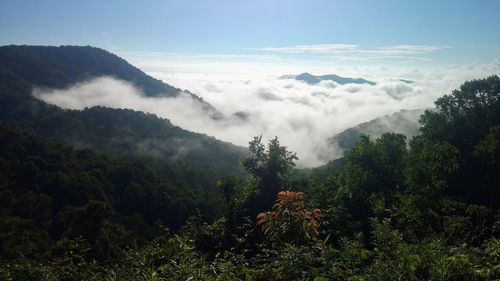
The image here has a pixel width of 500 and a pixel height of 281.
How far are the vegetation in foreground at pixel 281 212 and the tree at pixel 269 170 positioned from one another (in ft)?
0.16

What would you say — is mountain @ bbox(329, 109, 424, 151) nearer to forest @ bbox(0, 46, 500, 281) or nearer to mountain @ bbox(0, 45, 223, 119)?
forest @ bbox(0, 46, 500, 281)

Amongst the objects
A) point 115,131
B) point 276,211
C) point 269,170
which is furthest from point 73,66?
point 276,211

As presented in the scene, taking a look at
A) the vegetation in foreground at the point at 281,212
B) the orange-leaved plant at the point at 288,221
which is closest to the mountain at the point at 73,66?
the vegetation in foreground at the point at 281,212

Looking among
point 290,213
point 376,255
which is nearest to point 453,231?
point 376,255

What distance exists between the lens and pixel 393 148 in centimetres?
2058

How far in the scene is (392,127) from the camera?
215 feet

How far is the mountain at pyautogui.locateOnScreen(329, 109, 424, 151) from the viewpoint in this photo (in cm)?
5643

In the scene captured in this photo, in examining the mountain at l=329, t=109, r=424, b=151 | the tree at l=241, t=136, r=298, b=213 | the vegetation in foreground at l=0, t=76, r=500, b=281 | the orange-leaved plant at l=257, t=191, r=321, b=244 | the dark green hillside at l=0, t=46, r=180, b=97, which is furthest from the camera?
the dark green hillside at l=0, t=46, r=180, b=97

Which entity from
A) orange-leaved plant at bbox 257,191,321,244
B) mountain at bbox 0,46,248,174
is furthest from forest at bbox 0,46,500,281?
mountain at bbox 0,46,248,174

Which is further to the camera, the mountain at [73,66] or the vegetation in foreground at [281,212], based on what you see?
the mountain at [73,66]

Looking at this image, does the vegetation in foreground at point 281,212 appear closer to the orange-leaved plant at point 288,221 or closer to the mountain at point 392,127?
the orange-leaved plant at point 288,221

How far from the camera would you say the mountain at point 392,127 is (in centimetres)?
5643

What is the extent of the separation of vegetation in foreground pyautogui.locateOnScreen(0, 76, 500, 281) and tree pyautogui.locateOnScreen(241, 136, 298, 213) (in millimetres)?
48

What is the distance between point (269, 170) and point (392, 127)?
2127 inches
